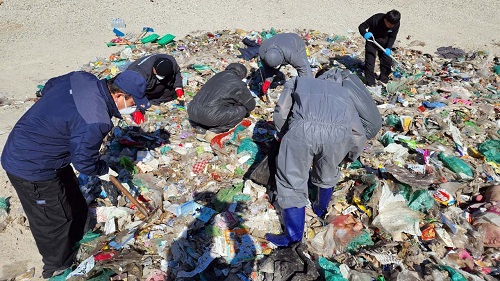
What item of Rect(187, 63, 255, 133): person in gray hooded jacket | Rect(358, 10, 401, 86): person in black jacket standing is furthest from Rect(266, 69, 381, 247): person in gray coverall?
Rect(358, 10, 401, 86): person in black jacket standing

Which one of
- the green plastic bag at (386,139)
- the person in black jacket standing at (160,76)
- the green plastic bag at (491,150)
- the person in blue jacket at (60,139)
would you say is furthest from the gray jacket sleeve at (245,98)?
the green plastic bag at (491,150)

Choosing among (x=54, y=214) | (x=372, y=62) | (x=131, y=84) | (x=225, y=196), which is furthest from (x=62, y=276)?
(x=372, y=62)

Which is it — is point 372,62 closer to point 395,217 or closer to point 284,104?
point 395,217

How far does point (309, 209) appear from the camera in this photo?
383 centimetres

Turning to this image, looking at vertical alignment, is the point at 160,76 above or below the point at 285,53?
below

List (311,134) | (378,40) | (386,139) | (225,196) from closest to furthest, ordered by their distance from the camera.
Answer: (311,134), (225,196), (386,139), (378,40)

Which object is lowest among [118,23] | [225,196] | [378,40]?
[225,196]

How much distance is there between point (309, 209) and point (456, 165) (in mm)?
1921

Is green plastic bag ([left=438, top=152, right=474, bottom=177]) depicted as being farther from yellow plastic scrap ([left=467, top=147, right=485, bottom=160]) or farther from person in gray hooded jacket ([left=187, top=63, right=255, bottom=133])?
person in gray hooded jacket ([left=187, top=63, right=255, bottom=133])

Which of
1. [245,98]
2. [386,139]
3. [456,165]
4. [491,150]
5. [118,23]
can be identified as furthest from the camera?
[118,23]

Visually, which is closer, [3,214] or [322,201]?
[322,201]

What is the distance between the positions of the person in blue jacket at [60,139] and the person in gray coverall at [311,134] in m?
1.18

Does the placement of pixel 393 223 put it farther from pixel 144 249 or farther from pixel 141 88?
pixel 141 88

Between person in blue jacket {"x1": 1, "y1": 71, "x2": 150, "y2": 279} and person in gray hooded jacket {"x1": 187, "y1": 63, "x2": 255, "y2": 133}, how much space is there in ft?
6.88
